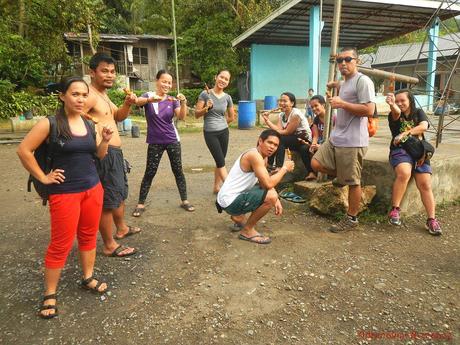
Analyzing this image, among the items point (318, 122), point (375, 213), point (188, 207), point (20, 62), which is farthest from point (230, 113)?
point (20, 62)

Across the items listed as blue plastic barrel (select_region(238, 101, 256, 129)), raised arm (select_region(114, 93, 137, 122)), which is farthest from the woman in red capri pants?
blue plastic barrel (select_region(238, 101, 256, 129))

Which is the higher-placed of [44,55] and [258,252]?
[44,55]

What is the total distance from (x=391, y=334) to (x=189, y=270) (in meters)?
1.60

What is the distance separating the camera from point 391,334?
2.26 metres

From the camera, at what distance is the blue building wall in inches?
664

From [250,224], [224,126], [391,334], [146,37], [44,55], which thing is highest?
[146,37]

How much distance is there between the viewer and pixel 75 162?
239cm

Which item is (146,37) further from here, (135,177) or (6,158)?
(135,177)

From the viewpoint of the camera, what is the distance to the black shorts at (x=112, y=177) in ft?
9.91

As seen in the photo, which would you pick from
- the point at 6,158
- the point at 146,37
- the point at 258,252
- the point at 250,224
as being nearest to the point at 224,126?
the point at 250,224

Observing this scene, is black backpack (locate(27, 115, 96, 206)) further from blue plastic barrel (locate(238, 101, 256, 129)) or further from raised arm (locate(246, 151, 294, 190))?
blue plastic barrel (locate(238, 101, 256, 129))

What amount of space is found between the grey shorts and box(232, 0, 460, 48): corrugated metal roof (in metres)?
9.85

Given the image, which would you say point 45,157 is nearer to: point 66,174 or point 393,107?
point 66,174

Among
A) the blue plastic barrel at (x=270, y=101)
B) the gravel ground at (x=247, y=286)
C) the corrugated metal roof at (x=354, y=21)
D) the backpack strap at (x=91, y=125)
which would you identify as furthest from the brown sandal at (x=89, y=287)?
the blue plastic barrel at (x=270, y=101)
